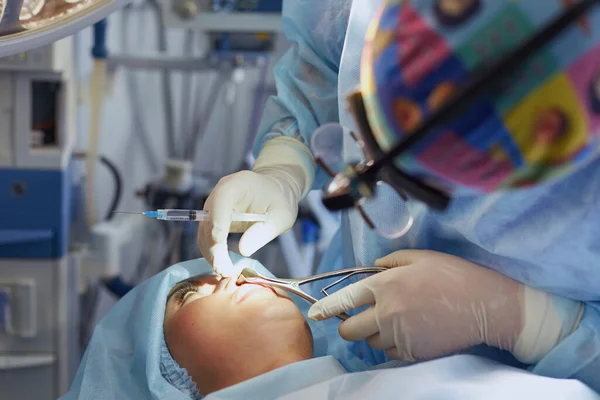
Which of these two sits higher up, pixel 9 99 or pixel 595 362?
pixel 9 99

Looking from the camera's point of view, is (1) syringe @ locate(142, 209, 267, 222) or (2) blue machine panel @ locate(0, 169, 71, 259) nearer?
(1) syringe @ locate(142, 209, 267, 222)

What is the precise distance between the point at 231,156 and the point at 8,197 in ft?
4.95

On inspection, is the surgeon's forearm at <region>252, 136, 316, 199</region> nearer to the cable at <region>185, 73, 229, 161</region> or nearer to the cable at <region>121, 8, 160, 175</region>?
the cable at <region>185, 73, 229, 161</region>

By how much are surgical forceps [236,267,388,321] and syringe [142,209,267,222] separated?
10 centimetres

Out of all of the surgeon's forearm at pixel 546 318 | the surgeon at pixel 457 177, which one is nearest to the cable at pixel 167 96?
the surgeon at pixel 457 177

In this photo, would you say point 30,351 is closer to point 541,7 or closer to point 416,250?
point 416,250

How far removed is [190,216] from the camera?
111 cm

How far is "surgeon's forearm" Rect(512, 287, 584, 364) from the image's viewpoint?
94 centimetres

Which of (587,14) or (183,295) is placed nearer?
(587,14)

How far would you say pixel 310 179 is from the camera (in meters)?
1.34

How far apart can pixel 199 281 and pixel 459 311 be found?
1.76 feet

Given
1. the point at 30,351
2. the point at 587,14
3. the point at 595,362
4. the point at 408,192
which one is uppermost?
the point at 587,14

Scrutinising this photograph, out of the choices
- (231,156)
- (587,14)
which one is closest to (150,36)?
(231,156)

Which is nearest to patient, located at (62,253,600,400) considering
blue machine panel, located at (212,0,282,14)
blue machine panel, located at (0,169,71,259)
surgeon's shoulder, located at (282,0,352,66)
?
surgeon's shoulder, located at (282,0,352,66)
